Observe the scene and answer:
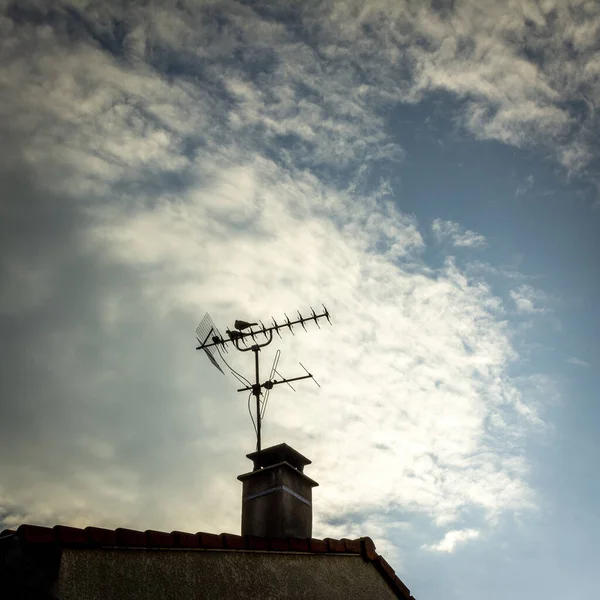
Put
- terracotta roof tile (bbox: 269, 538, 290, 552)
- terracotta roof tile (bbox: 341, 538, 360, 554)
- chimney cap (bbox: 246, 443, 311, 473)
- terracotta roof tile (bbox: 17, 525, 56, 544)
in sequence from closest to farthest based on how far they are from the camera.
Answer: terracotta roof tile (bbox: 17, 525, 56, 544) → terracotta roof tile (bbox: 269, 538, 290, 552) → terracotta roof tile (bbox: 341, 538, 360, 554) → chimney cap (bbox: 246, 443, 311, 473)

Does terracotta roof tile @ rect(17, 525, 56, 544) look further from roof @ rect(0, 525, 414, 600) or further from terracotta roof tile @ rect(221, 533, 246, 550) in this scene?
terracotta roof tile @ rect(221, 533, 246, 550)

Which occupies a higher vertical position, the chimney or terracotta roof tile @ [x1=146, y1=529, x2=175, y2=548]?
the chimney

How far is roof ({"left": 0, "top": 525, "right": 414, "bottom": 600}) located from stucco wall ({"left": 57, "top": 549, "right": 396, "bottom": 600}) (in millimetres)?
62

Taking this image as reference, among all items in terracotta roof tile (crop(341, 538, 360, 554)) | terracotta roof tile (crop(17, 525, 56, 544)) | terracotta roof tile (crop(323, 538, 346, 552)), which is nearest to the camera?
terracotta roof tile (crop(17, 525, 56, 544))

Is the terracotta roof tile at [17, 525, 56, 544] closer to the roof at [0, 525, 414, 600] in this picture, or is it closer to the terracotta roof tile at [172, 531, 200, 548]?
the roof at [0, 525, 414, 600]

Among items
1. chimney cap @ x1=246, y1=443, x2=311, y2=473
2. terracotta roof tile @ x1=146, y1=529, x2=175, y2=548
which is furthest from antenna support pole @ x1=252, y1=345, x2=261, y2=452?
terracotta roof tile @ x1=146, y1=529, x2=175, y2=548

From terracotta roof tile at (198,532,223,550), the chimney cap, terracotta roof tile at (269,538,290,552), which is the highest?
the chimney cap

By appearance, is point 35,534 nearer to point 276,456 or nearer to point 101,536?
point 101,536

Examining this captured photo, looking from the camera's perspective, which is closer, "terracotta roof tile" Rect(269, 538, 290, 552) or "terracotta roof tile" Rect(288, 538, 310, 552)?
"terracotta roof tile" Rect(269, 538, 290, 552)

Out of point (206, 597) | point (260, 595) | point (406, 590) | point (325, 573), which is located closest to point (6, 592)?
point (206, 597)

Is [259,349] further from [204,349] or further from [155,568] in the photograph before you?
[155,568]

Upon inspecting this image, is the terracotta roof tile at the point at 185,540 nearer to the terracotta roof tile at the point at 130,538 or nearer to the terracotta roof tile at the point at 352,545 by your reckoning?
the terracotta roof tile at the point at 130,538

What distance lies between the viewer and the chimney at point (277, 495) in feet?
23.6

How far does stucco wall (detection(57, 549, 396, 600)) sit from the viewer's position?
4.49 metres
